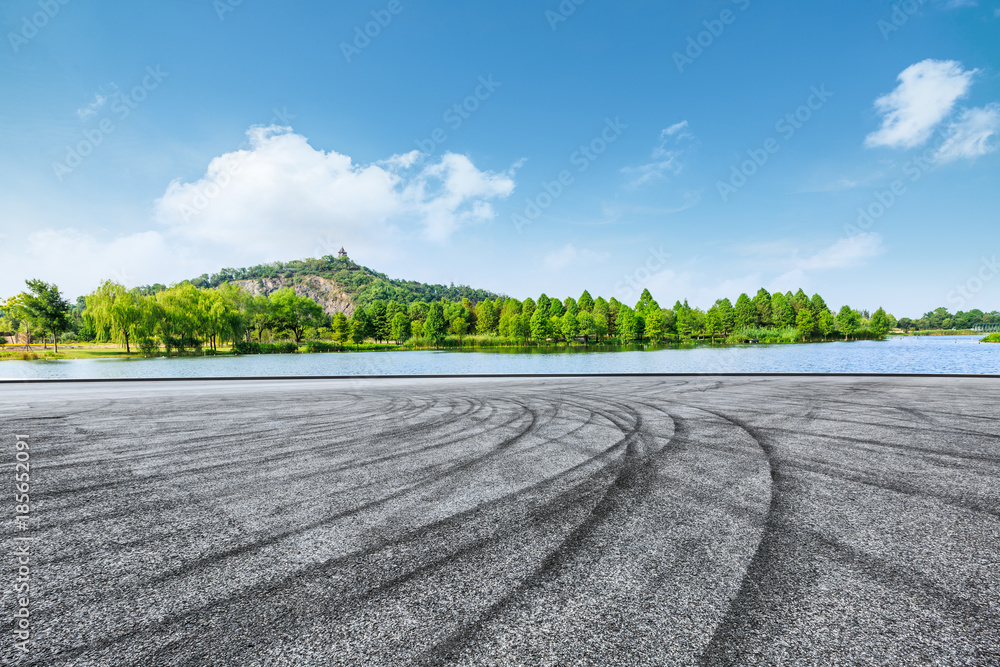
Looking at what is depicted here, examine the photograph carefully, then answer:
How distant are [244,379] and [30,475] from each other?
1376 centimetres

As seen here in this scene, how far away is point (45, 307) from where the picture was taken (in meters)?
42.0

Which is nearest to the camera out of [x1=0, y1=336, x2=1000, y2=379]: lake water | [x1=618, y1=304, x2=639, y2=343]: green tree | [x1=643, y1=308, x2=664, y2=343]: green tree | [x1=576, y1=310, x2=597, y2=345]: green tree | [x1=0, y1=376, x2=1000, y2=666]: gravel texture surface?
[x1=0, y1=376, x2=1000, y2=666]: gravel texture surface

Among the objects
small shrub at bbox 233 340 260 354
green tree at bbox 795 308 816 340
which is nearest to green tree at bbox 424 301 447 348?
small shrub at bbox 233 340 260 354

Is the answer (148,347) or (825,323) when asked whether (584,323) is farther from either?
(148,347)

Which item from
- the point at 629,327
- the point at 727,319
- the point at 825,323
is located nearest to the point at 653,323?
the point at 629,327

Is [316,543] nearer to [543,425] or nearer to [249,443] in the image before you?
[249,443]

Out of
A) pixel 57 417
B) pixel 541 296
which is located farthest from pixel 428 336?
pixel 57 417

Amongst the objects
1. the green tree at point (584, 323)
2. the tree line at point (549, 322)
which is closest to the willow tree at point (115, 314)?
the tree line at point (549, 322)

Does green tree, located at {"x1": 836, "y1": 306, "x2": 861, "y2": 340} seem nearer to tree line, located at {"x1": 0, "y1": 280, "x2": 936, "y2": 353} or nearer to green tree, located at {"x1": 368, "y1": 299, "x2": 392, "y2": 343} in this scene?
tree line, located at {"x1": 0, "y1": 280, "x2": 936, "y2": 353}

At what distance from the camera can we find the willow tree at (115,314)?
36.1 metres

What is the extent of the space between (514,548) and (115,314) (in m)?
48.3

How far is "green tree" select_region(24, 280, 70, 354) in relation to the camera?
1638 inches

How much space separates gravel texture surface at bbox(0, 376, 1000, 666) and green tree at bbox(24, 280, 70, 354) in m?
53.8

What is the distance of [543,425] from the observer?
260 inches
